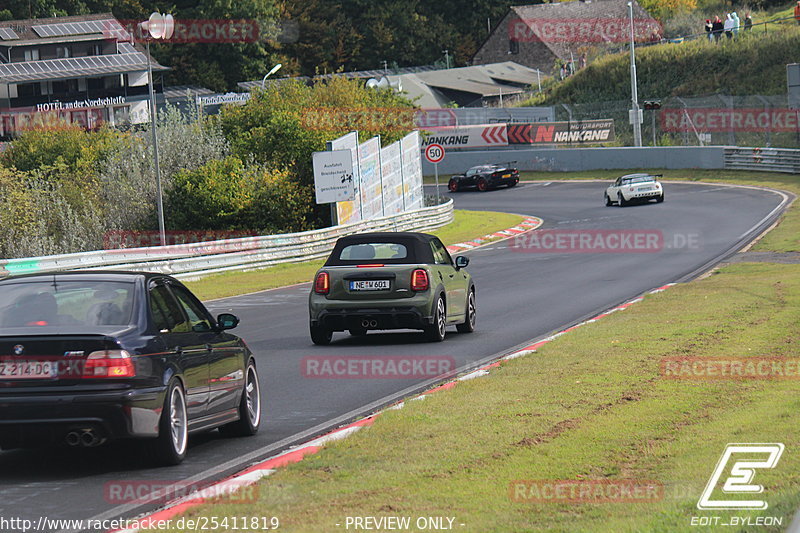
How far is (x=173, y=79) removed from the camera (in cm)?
10081

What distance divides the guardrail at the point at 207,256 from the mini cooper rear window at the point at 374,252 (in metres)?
10.2

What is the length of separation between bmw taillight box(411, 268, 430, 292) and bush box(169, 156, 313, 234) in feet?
82.5

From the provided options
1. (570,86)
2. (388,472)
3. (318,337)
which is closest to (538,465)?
(388,472)

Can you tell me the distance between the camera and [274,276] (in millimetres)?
31391

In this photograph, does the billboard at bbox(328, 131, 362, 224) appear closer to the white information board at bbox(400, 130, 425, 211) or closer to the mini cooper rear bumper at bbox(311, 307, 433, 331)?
the white information board at bbox(400, 130, 425, 211)

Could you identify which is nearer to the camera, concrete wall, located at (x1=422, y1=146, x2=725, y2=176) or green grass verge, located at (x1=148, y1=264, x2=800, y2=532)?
green grass verge, located at (x1=148, y1=264, x2=800, y2=532)

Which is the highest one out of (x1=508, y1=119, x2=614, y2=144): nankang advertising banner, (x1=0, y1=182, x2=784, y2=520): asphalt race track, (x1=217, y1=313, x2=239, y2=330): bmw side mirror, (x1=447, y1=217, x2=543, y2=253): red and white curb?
(x1=508, y1=119, x2=614, y2=144): nankang advertising banner

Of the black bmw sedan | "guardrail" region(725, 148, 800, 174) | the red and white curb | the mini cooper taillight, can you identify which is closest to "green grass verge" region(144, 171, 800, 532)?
the black bmw sedan

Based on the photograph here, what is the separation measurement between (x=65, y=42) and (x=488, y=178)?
4227cm

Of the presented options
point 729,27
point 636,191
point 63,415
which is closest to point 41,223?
point 636,191

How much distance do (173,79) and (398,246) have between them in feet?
288

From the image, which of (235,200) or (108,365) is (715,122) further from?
(108,365)

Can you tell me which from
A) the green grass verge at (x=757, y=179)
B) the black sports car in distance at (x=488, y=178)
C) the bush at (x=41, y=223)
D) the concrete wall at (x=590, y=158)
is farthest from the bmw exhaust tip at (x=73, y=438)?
the black sports car in distance at (x=488, y=178)

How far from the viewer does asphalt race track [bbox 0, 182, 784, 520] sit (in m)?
8.02
